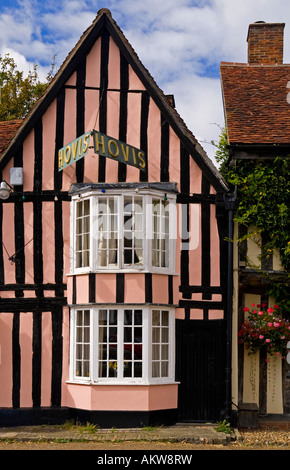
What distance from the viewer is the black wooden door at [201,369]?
1293cm

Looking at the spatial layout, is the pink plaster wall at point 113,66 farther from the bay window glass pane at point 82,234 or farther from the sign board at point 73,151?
the bay window glass pane at point 82,234

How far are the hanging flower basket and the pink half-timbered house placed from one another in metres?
0.58

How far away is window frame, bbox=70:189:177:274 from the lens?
42.0 ft

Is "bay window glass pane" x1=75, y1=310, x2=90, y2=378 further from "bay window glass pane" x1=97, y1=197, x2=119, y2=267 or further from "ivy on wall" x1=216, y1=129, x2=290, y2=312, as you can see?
"ivy on wall" x1=216, y1=129, x2=290, y2=312

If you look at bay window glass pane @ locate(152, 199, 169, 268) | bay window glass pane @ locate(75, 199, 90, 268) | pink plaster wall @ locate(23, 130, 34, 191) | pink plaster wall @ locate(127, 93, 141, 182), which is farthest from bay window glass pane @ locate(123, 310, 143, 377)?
pink plaster wall @ locate(127, 93, 141, 182)

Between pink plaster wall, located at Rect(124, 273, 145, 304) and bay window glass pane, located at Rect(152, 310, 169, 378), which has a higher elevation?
pink plaster wall, located at Rect(124, 273, 145, 304)

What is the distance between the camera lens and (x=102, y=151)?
12273mm

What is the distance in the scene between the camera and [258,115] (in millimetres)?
14188

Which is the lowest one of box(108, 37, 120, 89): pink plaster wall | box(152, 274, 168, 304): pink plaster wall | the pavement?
the pavement

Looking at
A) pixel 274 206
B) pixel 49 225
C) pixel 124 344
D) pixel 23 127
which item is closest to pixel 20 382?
pixel 124 344

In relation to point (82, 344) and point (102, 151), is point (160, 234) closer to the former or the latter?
point (102, 151)

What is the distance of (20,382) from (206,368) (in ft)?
11.9

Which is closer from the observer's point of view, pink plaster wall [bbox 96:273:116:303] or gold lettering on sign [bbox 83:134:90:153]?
gold lettering on sign [bbox 83:134:90:153]

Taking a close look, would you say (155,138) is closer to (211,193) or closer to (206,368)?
(211,193)
